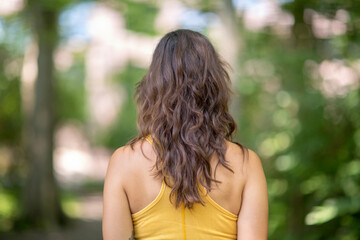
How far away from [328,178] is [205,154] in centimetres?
292

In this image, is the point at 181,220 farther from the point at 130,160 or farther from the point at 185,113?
the point at 185,113

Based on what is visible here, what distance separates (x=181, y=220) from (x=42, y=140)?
8.89 metres

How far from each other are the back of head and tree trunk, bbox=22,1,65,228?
8.61 metres

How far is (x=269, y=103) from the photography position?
5797 millimetres

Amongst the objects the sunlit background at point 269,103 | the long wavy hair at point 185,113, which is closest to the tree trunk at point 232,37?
the sunlit background at point 269,103

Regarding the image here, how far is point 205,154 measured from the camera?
1.96 meters

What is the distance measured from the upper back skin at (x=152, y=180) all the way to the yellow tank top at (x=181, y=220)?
0.03 m

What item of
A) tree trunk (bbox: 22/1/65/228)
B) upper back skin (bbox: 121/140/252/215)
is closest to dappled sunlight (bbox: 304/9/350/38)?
upper back skin (bbox: 121/140/252/215)

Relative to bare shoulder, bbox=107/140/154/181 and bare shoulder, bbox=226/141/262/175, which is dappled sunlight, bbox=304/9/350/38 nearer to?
bare shoulder, bbox=226/141/262/175

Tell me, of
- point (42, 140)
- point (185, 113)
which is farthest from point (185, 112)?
point (42, 140)

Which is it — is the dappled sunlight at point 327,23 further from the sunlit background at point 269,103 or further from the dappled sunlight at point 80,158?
the dappled sunlight at point 80,158

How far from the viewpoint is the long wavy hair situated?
1952 mm

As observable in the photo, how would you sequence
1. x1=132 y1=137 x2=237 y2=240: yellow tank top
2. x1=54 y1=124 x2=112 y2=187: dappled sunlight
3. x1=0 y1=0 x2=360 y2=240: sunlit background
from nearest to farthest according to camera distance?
x1=132 y1=137 x2=237 y2=240: yellow tank top → x1=0 y1=0 x2=360 y2=240: sunlit background → x1=54 y1=124 x2=112 y2=187: dappled sunlight

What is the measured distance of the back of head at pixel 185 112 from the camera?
1.95 metres
